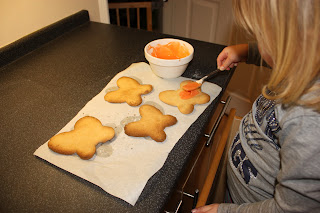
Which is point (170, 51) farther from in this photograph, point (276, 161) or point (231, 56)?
point (276, 161)

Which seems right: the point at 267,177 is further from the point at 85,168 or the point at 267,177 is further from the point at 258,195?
the point at 85,168

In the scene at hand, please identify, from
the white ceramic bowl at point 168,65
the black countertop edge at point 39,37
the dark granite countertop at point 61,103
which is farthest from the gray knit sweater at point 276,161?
the black countertop edge at point 39,37

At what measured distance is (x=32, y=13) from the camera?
97 cm

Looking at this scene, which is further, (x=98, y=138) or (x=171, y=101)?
(x=171, y=101)

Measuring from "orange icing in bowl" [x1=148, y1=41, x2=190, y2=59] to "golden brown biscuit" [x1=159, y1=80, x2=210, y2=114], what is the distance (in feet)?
0.51

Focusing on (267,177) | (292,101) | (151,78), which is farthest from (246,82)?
(292,101)

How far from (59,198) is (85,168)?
3.1 inches

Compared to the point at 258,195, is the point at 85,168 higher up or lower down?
higher up

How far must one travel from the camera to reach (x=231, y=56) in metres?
0.86

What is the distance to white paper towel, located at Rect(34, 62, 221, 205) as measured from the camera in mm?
542

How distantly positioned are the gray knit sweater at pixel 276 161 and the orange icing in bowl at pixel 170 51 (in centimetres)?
31

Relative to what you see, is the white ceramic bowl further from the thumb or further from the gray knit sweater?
the gray knit sweater

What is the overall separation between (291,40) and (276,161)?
29 cm

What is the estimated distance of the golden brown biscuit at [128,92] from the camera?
0.75 metres
